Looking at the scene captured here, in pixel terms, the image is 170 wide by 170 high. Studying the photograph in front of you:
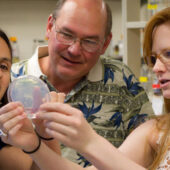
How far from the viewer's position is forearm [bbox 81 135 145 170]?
866 mm

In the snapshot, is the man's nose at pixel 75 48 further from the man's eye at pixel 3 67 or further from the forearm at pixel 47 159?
the forearm at pixel 47 159

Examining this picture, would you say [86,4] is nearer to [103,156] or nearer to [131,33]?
[131,33]

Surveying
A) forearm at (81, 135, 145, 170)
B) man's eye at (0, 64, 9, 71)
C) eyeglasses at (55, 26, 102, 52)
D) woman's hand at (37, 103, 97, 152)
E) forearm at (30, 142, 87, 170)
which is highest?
eyeglasses at (55, 26, 102, 52)

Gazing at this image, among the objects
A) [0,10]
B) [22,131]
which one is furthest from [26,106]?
[0,10]

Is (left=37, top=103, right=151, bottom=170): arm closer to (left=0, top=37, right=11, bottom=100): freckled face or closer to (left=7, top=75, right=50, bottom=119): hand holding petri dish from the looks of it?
(left=7, top=75, right=50, bottom=119): hand holding petri dish

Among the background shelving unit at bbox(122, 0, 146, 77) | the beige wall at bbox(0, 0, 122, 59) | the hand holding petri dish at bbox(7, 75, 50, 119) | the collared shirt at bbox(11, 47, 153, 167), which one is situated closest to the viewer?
the hand holding petri dish at bbox(7, 75, 50, 119)

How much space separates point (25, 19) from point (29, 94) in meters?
3.40

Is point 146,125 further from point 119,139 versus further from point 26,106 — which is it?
point 26,106

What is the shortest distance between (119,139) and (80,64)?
1.56 ft

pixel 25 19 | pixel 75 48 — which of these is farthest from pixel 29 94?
pixel 25 19

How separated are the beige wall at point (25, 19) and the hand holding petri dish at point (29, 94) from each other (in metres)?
3.27

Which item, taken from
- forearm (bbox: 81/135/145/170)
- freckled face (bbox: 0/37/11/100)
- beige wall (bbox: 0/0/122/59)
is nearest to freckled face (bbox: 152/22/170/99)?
forearm (bbox: 81/135/145/170)

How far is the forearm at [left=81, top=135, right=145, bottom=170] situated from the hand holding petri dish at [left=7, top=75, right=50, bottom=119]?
0.72 ft

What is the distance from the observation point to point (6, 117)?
0.88 m
